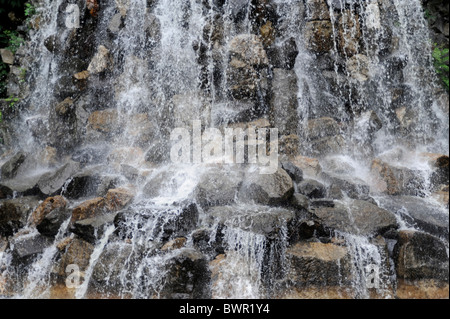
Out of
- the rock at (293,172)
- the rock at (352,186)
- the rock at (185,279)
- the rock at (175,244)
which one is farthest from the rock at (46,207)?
the rock at (352,186)

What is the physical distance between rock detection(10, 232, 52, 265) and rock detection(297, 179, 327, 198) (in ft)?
13.0

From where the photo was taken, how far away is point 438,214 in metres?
4.95

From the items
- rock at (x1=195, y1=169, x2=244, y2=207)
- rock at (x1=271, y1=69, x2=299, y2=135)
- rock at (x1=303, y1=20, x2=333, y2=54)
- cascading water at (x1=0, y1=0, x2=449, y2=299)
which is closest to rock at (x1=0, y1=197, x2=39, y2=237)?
cascading water at (x1=0, y1=0, x2=449, y2=299)

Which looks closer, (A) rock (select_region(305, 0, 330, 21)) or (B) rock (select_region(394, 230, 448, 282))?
(B) rock (select_region(394, 230, 448, 282))

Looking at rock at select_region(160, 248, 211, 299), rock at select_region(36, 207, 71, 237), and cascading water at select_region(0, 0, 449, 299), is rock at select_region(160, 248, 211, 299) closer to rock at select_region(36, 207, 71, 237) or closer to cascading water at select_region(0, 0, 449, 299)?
cascading water at select_region(0, 0, 449, 299)

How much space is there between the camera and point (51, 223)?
202 inches

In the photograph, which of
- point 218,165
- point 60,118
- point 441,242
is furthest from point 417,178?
point 60,118

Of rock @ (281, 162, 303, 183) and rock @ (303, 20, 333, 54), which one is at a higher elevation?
rock @ (303, 20, 333, 54)

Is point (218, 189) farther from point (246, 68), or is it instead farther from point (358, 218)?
point (246, 68)

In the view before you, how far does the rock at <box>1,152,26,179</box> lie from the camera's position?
6.82m

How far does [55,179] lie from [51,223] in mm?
1261

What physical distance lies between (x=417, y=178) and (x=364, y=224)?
1658 mm

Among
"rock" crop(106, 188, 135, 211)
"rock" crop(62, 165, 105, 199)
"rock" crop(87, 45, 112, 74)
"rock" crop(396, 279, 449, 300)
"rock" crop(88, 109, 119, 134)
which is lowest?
"rock" crop(396, 279, 449, 300)

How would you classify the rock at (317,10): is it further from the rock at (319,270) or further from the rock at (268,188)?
the rock at (319,270)
